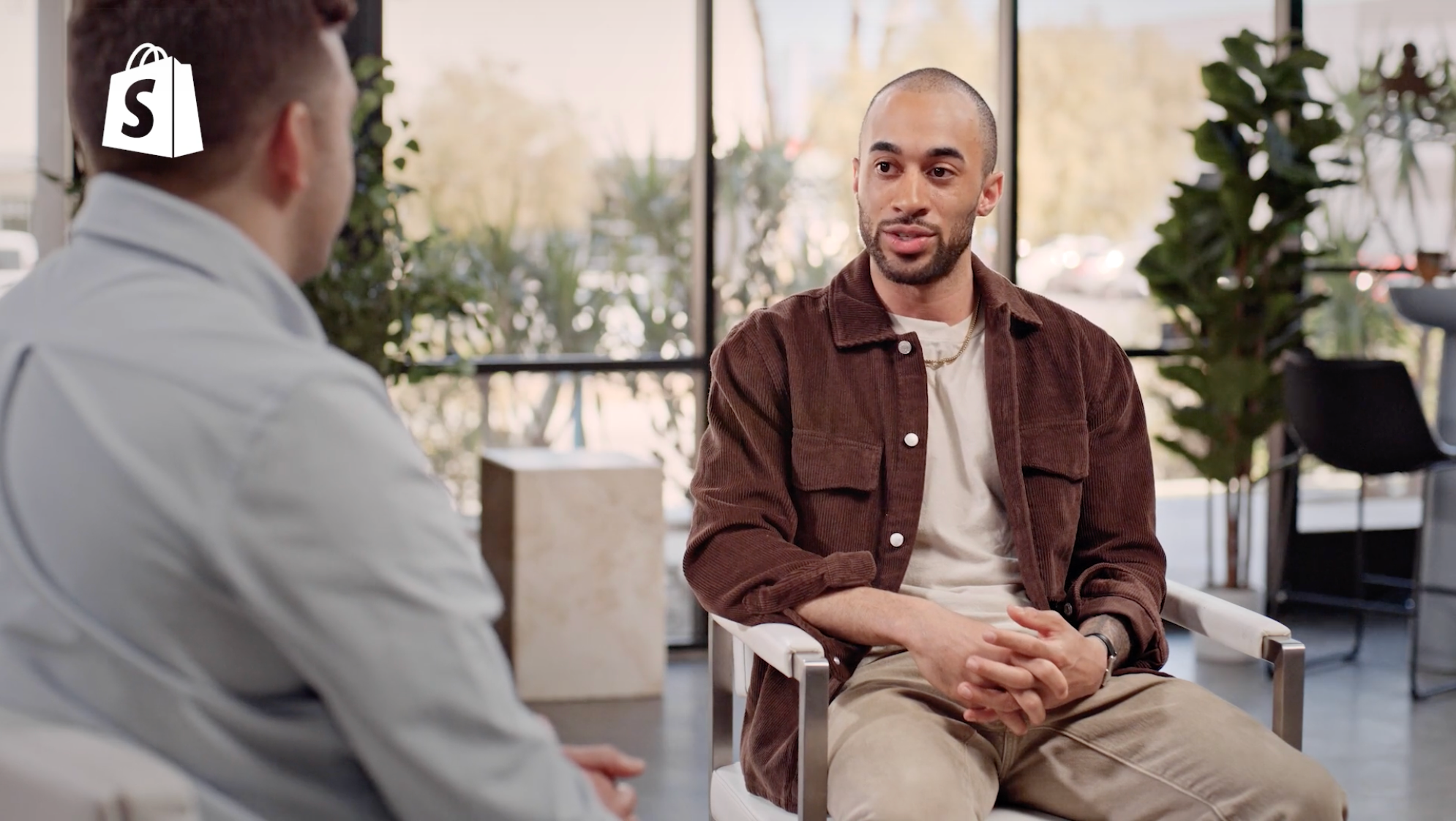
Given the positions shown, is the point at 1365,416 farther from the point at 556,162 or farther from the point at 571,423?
the point at 556,162

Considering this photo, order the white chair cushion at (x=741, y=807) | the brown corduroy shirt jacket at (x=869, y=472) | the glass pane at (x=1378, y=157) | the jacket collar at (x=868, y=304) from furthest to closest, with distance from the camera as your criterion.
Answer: the glass pane at (x=1378, y=157) → the jacket collar at (x=868, y=304) → the brown corduroy shirt jacket at (x=869, y=472) → the white chair cushion at (x=741, y=807)

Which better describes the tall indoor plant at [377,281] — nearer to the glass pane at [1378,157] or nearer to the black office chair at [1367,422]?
the black office chair at [1367,422]

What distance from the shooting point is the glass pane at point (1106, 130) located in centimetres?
520

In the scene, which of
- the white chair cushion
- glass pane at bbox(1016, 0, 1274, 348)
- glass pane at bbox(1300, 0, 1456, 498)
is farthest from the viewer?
glass pane at bbox(1300, 0, 1456, 498)

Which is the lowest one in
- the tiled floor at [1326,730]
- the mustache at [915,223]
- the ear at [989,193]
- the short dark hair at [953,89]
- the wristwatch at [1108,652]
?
the tiled floor at [1326,730]

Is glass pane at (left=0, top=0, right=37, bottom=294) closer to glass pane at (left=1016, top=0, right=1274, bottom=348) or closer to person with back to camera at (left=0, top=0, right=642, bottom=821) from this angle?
glass pane at (left=1016, top=0, right=1274, bottom=348)

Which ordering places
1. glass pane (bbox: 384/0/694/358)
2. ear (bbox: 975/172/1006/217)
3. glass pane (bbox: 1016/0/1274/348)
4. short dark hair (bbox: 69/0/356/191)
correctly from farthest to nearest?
glass pane (bbox: 1016/0/1274/348)
glass pane (bbox: 384/0/694/358)
ear (bbox: 975/172/1006/217)
short dark hair (bbox: 69/0/356/191)

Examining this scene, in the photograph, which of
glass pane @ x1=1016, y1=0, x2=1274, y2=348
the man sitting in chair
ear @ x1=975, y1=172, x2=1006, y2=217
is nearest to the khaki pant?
the man sitting in chair

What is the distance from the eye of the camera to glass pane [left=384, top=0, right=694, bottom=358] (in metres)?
4.67

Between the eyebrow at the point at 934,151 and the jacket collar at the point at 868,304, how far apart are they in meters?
0.17

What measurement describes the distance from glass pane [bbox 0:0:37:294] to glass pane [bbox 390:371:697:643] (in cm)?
116

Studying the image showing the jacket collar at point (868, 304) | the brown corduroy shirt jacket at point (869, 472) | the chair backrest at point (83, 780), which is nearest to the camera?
the chair backrest at point (83, 780)

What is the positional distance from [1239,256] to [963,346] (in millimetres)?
2739

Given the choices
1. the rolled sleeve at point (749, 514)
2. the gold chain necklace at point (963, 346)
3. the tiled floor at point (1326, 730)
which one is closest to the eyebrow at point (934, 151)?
the gold chain necklace at point (963, 346)
